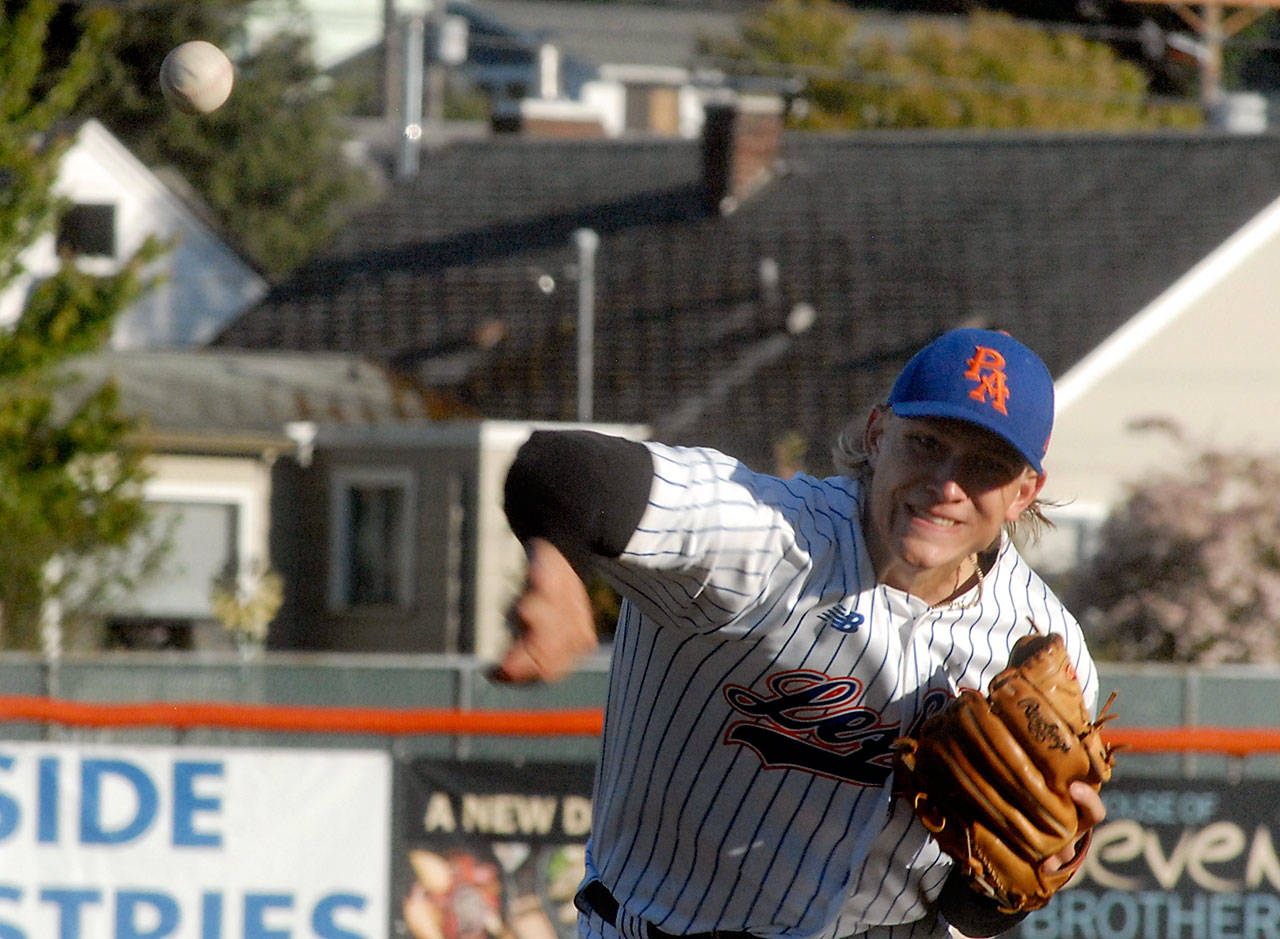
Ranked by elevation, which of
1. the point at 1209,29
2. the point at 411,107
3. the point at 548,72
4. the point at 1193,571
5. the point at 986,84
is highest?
the point at 1209,29

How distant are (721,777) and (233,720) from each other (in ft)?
12.9

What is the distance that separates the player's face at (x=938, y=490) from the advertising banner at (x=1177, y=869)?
12.3 feet

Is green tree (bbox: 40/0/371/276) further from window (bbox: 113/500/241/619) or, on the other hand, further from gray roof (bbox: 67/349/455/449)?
window (bbox: 113/500/241/619)

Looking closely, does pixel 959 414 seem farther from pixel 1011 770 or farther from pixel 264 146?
pixel 264 146

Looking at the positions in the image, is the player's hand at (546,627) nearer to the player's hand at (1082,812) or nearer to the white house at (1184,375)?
the player's hand at (1082,812)

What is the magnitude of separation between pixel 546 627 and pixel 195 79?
568cm

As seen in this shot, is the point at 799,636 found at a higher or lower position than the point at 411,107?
lower

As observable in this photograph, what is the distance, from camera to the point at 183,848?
6.78m

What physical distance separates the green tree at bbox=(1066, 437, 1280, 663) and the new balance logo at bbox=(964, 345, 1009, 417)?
10.5 m

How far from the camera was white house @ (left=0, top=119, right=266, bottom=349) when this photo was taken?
2783 cm

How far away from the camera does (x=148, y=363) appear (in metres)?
21.0

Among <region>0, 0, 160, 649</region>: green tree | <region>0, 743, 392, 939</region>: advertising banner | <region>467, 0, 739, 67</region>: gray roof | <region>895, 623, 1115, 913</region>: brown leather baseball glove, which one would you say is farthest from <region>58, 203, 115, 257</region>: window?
<region>467, 0, 739, 67</region>: gray roof

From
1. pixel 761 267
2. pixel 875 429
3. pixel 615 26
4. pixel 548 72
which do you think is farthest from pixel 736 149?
pixel 615 26

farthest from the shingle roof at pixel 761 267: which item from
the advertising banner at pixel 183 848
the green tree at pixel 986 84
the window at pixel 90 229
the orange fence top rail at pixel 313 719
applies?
the green tree at pixel 986 84
